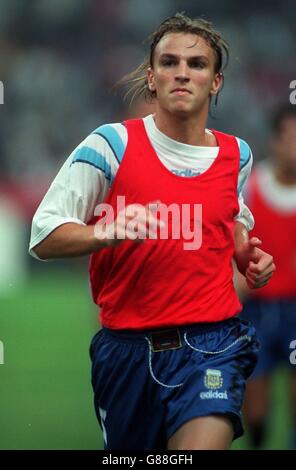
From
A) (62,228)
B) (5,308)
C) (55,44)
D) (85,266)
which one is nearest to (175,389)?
(62,228)

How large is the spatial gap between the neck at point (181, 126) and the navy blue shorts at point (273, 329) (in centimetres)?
271

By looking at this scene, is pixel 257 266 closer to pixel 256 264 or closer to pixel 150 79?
pixel 256 264

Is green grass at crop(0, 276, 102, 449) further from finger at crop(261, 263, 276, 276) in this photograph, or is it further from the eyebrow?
the eyebrow

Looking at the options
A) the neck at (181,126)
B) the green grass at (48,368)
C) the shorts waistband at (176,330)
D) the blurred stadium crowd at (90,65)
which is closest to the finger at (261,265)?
the shorts waistband at (176,330)

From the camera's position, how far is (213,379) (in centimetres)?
460

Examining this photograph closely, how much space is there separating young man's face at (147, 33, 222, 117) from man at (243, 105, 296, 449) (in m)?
2.79

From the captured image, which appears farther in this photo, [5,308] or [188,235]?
[5,308]

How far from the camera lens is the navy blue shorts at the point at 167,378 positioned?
457cm

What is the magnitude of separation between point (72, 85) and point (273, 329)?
38.0 feet

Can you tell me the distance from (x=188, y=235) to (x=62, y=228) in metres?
0.55

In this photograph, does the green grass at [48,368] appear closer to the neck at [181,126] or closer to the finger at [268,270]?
the finger at [268,270]

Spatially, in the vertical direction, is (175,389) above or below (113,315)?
below

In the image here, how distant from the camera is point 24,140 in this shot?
18062 mm
